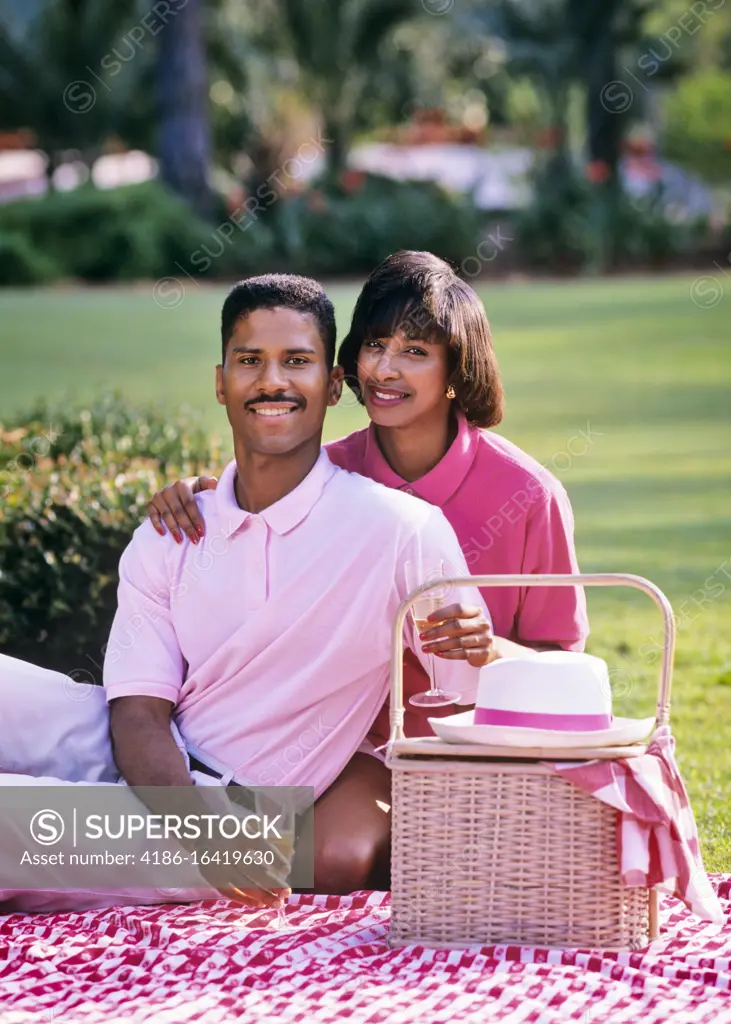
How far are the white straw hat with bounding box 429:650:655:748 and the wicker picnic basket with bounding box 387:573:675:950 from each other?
3 cm

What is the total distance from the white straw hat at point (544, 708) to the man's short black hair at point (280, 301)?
1041mm

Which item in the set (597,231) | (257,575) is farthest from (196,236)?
(257,575)

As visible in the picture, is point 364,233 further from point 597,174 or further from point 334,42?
point 334,42

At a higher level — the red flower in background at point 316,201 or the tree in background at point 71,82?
the tree in background at point 71,82

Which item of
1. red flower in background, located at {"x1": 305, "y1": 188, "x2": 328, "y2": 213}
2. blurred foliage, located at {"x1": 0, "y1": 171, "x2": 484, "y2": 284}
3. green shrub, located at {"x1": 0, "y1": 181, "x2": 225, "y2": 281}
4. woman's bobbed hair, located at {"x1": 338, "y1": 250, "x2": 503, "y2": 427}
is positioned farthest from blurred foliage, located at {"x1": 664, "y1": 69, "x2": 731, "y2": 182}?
woman's bobbed hair, located at {"x1": 338, "y1": 250, "x2": 503, "y2": 427}

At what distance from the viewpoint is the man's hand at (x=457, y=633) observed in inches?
147

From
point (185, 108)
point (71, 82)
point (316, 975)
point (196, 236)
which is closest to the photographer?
point (316, 975)

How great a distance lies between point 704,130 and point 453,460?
117 feet

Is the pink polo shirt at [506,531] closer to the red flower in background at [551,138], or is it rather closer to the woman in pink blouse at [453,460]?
the woman in pink blouse at [453,460]

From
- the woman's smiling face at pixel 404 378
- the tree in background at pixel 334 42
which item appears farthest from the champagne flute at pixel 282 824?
the tree in background at pixel 334 42

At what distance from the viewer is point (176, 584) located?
4176 millimetres

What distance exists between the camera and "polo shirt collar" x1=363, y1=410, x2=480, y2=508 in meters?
4.41

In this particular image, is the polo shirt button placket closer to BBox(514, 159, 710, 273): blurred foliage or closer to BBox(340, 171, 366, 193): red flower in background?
BBox(514, 159, 710, 273): blurred foliage

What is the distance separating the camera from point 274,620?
408cm
